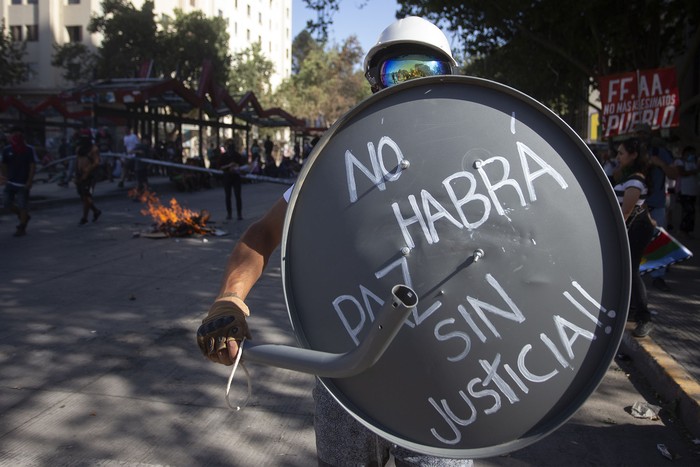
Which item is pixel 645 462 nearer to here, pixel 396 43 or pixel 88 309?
pixel 396 43

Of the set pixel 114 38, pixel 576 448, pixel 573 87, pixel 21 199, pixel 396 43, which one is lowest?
pixel 576 448

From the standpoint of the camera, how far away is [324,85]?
254 feet

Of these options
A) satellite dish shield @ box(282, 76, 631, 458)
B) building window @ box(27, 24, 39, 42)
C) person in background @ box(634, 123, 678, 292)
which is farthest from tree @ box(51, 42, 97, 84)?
satellite dish shield @ box(282, 76, 631, 458)

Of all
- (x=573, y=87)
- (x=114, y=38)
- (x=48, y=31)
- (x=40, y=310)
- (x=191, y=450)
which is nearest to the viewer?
(x=191, y=450)

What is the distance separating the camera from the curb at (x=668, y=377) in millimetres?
4156

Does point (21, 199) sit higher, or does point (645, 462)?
point (21, 199)

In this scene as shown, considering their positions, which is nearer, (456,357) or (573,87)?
(456,357)

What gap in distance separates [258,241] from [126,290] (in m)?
5.97

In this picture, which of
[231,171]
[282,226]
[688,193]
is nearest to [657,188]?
[688,193]

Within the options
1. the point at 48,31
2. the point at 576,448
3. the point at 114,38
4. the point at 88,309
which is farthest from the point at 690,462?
the point at 48,31

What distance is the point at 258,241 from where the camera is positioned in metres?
1.98

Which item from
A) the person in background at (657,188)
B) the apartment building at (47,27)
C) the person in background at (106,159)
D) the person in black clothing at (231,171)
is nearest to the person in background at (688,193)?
the person in background at (657,188)

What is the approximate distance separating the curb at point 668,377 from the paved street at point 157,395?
85 millimetres

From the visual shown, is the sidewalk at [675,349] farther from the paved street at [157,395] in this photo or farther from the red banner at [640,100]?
the red banner at [640,100]
